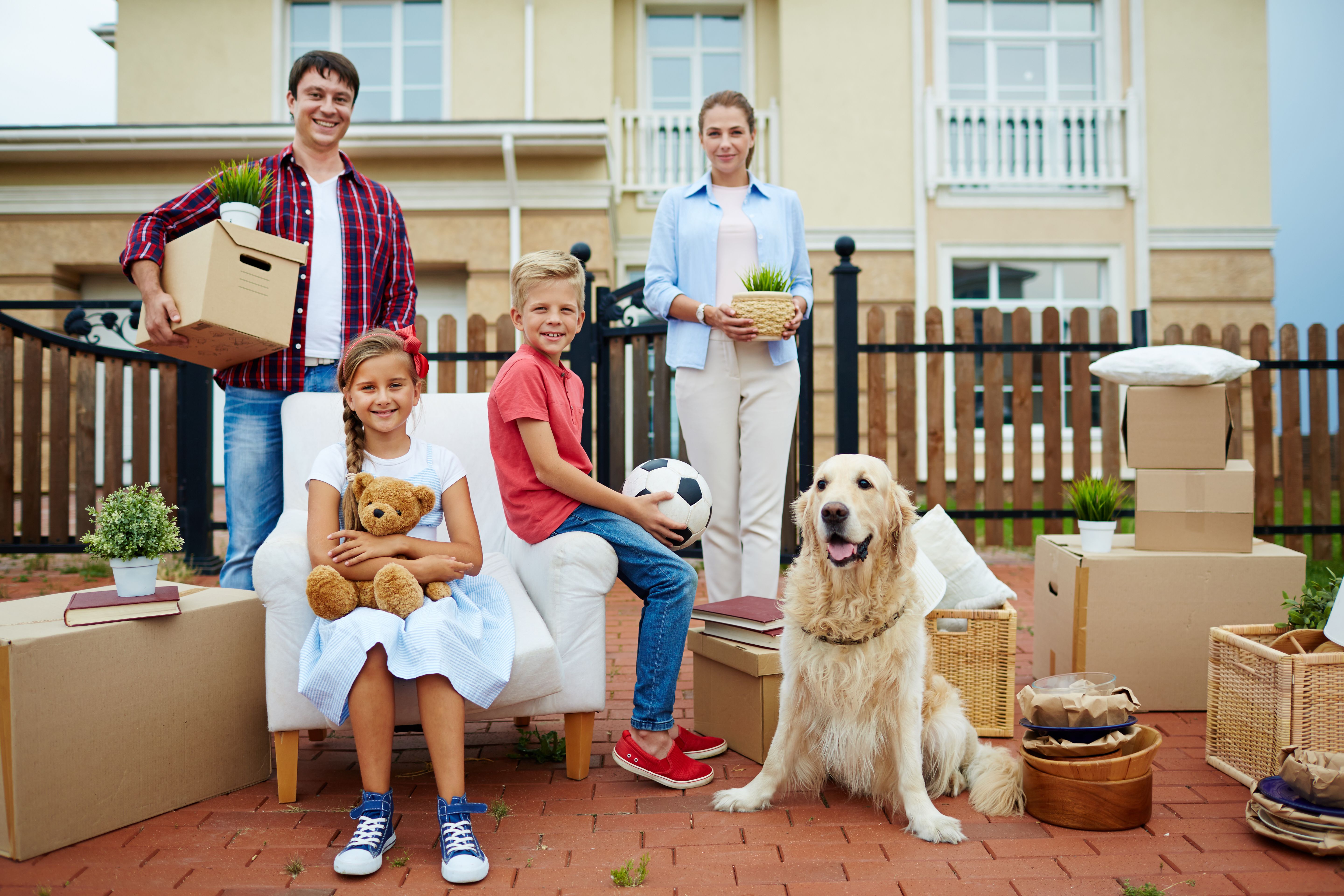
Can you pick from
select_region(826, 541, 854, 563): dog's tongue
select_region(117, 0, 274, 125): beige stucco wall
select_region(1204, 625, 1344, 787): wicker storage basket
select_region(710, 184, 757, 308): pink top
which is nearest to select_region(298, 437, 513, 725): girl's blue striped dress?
select_region(826, 541, 854, 563): dog's tongue

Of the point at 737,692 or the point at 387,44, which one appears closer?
the point at 737,692

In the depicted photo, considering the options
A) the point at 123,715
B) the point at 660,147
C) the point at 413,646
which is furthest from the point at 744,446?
the point at 660,147

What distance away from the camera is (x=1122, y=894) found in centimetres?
192

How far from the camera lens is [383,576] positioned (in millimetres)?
2266

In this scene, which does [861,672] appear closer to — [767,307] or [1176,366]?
[767,307]

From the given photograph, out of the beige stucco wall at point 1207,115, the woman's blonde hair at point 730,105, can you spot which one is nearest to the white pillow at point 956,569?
the woman's blonde hair at point 730,105

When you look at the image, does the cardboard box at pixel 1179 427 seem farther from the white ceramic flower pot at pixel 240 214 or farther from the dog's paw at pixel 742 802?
the white ceramic flower pot at pixel 240 214

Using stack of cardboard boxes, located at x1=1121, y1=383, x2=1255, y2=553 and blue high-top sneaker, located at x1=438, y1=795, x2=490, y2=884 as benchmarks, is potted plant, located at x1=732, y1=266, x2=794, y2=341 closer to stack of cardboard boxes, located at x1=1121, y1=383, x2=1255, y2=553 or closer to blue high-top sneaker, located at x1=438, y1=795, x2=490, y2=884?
stack of cardboard boxes, located at x1=1121, y1=383, x2=1255, y2=553

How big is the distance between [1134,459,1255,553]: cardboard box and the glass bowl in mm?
971

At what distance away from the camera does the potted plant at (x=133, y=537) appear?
7.28 ft

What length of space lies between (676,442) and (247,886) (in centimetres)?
594

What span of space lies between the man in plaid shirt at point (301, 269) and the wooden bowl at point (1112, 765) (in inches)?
99.2

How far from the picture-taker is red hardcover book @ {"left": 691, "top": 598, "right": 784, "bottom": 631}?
9.12 ft

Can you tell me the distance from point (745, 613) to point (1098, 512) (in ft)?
4.91
